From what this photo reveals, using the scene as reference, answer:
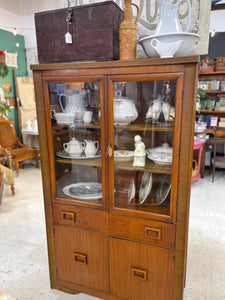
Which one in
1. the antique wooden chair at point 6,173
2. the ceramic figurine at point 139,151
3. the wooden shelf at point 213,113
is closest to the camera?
the ceramic figurine at point 139,151

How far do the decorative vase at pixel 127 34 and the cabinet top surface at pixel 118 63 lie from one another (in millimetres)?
88

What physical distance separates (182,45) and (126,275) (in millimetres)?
1440

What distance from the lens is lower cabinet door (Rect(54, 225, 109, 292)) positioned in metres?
1.61

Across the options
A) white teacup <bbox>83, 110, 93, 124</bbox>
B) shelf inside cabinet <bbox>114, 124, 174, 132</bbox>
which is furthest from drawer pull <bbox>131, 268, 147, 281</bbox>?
white teacup <bbox>83, 110, 93, 124</bbox>

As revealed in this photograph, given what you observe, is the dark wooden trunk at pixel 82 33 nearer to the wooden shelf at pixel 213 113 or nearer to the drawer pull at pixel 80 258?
the drawer pull at pixel 80 258

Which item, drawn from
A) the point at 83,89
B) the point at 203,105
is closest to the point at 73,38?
the point at 83,89

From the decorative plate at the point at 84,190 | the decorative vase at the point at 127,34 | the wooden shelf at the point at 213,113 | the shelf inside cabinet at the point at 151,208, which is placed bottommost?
the shelf inside cabinet at the point at 151,208

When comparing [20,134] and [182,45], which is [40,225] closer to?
[182,45]

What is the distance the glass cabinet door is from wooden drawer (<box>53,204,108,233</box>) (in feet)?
0.51

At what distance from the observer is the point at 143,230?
1447mm

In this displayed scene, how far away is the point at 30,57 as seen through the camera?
16.8 feet

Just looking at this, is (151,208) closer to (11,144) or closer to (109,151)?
(109,151)

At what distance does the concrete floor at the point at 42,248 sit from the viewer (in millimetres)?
1797

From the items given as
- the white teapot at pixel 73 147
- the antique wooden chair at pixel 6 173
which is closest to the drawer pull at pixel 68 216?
the white teapot at pixel 73 147
